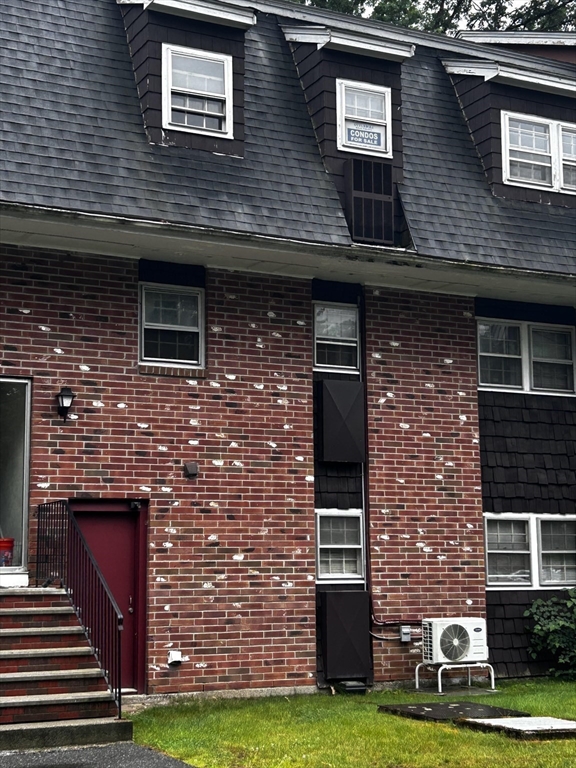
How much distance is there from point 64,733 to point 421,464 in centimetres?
644

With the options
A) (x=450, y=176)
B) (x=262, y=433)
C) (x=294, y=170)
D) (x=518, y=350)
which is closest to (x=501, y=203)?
(x=450, y=176)

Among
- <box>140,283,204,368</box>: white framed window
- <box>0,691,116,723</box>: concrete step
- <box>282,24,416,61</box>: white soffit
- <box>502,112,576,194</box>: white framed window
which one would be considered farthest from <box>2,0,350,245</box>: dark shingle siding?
<box>0,691,116,723</box>: concrete step

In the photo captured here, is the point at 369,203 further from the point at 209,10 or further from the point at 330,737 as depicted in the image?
the point at 330,737

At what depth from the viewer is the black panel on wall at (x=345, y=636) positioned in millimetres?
13648

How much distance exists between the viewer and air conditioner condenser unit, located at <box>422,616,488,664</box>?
13734 millimetres

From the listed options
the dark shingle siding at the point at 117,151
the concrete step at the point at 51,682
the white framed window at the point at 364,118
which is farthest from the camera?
the white framed window at the point at 364,118

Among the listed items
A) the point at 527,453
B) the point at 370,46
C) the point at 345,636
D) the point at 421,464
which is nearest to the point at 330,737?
the point at 345,636

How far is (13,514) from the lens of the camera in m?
12.7

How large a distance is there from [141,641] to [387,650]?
125 inches

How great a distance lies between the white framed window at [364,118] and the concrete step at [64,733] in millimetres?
7853

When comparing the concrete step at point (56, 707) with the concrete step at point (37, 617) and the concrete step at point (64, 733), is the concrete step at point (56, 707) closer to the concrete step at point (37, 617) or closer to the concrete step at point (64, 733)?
the concrete step at point (64, 733)

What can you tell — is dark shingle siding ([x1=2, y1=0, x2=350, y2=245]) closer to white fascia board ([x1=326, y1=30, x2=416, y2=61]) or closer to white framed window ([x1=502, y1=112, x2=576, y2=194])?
white fascia board ([x1=326, y1=30, x2=416, y2=61])

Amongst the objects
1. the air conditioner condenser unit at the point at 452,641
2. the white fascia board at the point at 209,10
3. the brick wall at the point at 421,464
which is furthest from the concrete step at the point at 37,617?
the white fascia board at the point at 209,10

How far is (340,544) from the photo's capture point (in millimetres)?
14203
